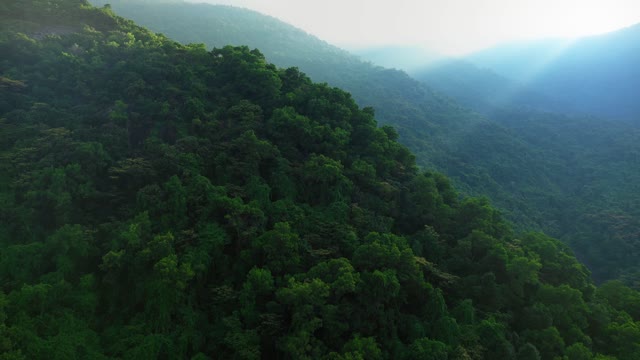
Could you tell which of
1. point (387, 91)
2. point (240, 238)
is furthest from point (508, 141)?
point (240, 238)

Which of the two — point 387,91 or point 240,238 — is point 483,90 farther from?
point 240,238

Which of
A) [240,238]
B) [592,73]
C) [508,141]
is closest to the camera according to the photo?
[240,238]

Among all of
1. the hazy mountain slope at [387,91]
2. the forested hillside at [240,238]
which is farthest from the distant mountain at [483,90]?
the forested hillside at [240,238]

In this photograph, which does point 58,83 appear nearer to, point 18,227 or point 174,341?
point 18,227

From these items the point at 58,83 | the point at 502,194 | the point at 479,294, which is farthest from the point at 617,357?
the point at 502,194

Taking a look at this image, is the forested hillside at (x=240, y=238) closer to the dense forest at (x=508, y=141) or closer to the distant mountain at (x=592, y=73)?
the dense forest at (x=508, y=141)
